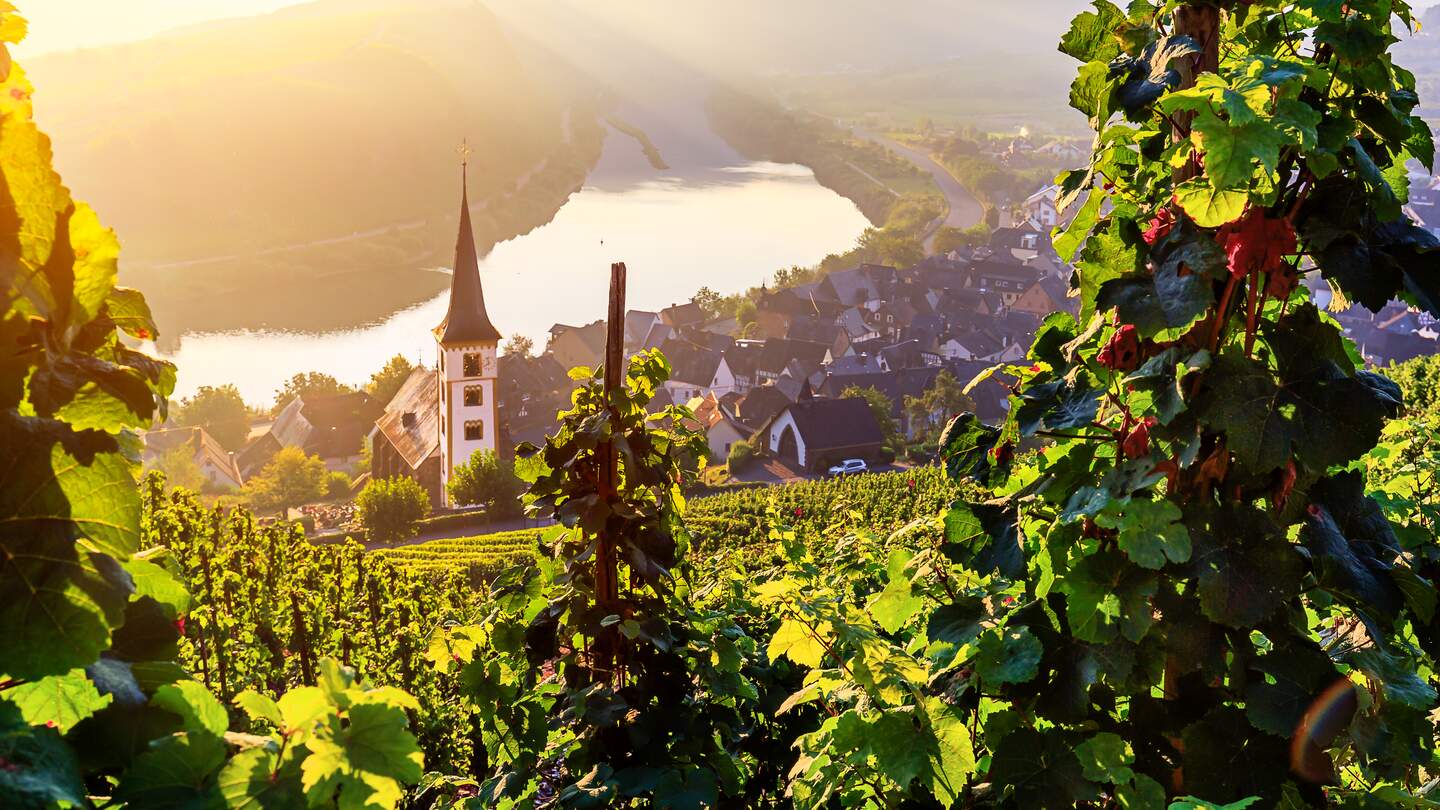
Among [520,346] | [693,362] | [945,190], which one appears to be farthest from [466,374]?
[945,190]

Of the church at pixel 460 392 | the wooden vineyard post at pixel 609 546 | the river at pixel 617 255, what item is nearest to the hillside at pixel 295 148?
the river at pixel 617 255

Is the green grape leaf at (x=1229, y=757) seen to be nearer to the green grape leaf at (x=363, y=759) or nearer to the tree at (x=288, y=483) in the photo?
the green grape leaf at (x=363, y=759)

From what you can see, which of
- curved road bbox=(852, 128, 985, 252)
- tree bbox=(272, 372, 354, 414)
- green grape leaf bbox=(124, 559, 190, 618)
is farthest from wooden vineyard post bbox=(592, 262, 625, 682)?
curved road bbox=(852, 128, 985, 252)

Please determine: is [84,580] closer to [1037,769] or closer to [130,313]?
[130,313]

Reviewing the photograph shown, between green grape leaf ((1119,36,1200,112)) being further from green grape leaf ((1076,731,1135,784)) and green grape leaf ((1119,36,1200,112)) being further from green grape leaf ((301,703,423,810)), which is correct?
green grape leaf ((301,703,423,810))

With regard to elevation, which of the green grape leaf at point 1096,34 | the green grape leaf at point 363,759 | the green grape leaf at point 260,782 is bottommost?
the green grape leaf at point 260,782

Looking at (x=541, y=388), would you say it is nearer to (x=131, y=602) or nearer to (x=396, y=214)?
(x=396, y=214)

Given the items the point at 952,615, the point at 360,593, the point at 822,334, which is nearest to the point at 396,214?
the point at 822,334
